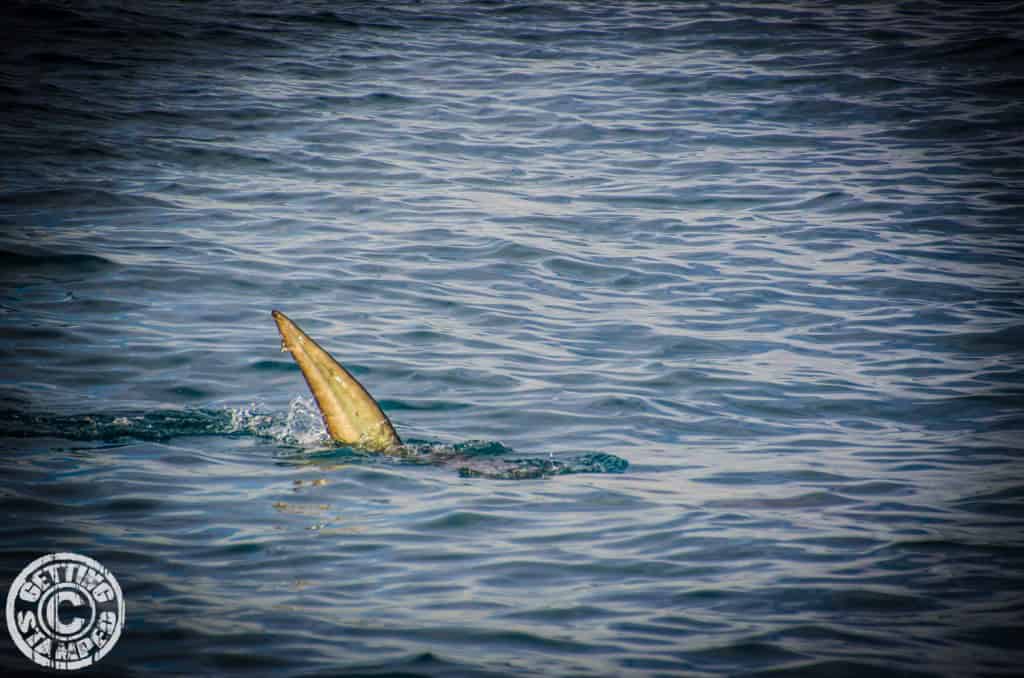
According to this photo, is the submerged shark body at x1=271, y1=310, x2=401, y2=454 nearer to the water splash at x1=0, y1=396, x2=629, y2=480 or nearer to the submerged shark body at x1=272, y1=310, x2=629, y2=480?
the submerged shark body at x1=272, y1=310, x2=629, y2=480

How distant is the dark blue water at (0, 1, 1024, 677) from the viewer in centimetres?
570

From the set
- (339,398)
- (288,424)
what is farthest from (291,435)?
(339,398)

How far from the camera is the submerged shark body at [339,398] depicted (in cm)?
707

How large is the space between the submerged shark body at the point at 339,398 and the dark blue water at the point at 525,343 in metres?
0.17

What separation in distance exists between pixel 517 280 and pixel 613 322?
4.70 feet

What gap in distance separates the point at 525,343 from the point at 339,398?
3.11m

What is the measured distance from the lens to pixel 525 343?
33.0 ft

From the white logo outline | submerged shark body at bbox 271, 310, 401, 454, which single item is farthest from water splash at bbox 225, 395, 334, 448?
the white logo outline

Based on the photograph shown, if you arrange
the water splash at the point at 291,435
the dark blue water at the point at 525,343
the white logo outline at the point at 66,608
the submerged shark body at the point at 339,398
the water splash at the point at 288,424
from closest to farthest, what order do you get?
the white logo outline at the point at 66,608
the dark blue water at the point at 525,343
the submerged shark body at the point at 339,398
the water splash at the point at 291,435
the water splash at the point at 288,424

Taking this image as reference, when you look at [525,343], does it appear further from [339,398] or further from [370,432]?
[339,398]

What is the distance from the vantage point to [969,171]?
14969 millimetres

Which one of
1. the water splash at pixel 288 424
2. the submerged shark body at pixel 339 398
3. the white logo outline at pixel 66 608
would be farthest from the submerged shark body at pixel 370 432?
the white logo outline at pixel 66 608

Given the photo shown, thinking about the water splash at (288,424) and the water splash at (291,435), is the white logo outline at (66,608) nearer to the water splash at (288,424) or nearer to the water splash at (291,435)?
the water splash at (291,435)

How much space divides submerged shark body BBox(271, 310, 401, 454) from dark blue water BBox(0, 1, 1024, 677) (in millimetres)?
169
